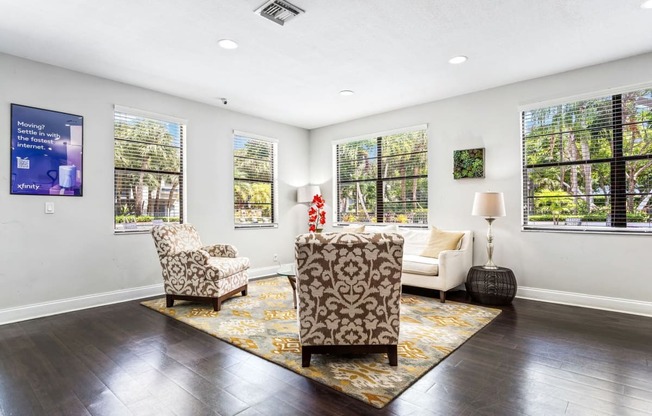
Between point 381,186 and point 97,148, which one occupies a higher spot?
point 97,148

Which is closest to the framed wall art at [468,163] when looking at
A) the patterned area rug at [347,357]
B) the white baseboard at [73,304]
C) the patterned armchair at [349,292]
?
the patterned area rug at [347,357]

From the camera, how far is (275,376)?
222cm

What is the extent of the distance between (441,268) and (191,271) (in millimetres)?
2851

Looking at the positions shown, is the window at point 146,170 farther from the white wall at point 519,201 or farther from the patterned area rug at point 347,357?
the white wall at point 519,201

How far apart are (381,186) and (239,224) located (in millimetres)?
2419

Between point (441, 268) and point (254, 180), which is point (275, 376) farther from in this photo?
point (254, 180)

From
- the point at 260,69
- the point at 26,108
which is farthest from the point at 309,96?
the point at 26,108

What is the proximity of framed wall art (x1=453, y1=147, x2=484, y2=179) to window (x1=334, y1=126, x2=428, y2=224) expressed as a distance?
502 mm

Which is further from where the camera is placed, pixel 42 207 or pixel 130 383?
pixel 42 207

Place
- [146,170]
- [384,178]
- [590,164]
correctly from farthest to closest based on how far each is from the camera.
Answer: [384,178], [146,170], [590,164]

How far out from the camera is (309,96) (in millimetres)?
4746

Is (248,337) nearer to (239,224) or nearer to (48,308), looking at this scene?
(48,308)

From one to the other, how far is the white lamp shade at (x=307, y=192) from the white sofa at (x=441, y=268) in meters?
2.21

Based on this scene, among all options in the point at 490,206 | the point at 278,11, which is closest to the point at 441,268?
the point at 490,206
